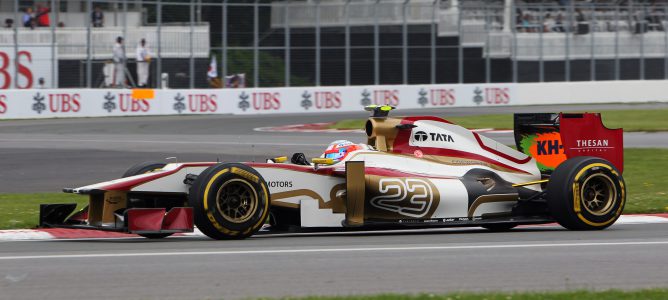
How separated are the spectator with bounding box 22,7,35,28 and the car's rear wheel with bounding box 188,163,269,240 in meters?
24.3

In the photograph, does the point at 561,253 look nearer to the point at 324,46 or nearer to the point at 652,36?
the point at 324,46

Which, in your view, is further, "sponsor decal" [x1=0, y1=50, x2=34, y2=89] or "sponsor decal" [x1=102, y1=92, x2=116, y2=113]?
"sponsor decal" [x1=102, y1=92, x2=116, y2=113]

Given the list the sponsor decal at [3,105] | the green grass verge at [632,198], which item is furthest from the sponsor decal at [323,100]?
the green grass verge at [632,198]

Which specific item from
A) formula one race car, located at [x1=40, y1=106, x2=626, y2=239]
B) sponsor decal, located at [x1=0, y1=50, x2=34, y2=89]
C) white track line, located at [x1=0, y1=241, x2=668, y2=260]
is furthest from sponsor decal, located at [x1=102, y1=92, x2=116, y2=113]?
white track line, located at [x1=0, y1=241, x2=668, y2=260]

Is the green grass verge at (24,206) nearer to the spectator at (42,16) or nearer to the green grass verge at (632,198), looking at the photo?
the green grass verge at (632,198)

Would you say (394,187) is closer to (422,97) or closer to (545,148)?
(545,148)

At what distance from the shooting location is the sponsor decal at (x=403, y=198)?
36.9ft

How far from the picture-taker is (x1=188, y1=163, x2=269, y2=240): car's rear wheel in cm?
1033

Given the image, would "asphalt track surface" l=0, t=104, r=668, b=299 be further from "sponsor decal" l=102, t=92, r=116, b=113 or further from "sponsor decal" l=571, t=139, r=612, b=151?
"sponsor decal" l=102, t=92, r=116, b=113

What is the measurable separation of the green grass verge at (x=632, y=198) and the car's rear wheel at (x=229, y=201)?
308 centimetres

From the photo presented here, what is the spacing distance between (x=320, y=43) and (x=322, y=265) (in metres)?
28.3

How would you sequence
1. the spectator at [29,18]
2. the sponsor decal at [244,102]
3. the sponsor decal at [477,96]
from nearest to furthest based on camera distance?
the spectator at [29,18]
the sponsor decal at [244,102]
the sponsor decal at [477,96]

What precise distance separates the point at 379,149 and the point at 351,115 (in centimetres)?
2300

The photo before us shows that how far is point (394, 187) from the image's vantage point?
11.3 meters
